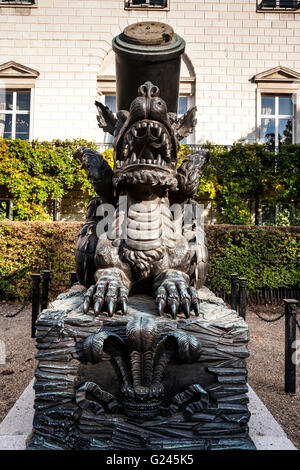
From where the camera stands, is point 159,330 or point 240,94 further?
point 240,94

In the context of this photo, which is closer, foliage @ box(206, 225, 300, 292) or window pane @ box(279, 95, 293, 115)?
foliage @ box(206, 225, 300, 292)

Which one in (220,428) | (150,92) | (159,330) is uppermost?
(150,92)

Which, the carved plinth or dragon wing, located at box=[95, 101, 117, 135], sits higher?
dragon wing, located at box=[95, 101, 117, 135]

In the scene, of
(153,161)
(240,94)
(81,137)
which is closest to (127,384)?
(153,161)

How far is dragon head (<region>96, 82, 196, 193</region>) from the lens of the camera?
2.03 meters

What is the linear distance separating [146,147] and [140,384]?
1443 millimetres

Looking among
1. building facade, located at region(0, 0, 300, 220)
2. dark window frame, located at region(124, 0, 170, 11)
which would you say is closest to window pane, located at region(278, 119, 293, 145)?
building facade, located at region(0, 0, 300, 220)

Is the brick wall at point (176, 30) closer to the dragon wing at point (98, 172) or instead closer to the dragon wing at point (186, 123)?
the dragon wing at point (186, 123)

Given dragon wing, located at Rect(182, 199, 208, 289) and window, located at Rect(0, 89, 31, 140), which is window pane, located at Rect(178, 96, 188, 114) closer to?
window, located at Rect(0, 89, 31, 140)

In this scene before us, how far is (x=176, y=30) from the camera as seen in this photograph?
36.7 ft

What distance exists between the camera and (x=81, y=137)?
11242mm

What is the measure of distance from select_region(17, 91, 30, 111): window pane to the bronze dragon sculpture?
10683 mm

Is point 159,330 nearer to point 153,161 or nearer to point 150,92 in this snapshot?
point 153,161

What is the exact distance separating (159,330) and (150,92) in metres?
1.43
